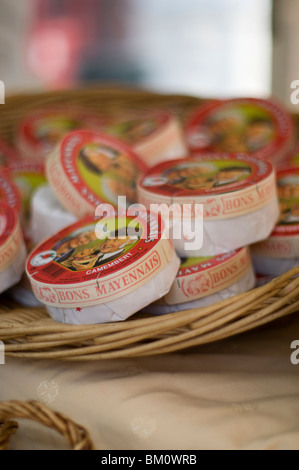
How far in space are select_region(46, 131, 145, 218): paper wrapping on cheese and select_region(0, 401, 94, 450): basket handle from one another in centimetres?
49

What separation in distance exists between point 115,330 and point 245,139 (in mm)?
979

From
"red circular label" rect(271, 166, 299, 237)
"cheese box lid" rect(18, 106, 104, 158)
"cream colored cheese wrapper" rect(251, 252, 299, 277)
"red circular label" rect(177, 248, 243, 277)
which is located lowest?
"cream colored cheese wrapper" rect(251, 252, 299, 277)

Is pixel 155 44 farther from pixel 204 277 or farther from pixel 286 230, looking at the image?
pixel 204 277

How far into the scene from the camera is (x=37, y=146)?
1808 millimetres

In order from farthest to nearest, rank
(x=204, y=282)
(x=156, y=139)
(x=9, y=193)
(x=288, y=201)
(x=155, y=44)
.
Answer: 1. (x=155, y=44)
2. (x=156, y=139)
3. (x=9, y=193)
4. (x=288, y=201)
5. (x=204, y=282)

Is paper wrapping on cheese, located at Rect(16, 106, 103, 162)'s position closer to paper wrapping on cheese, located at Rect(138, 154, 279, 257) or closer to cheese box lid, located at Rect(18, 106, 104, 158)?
cheese box lid, located at Rect(18, 106, 104, 158)

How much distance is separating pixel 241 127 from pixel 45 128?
65cm

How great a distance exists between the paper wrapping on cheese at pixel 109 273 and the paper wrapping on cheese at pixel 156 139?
18.9 inches

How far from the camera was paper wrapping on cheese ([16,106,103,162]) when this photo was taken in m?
1.80

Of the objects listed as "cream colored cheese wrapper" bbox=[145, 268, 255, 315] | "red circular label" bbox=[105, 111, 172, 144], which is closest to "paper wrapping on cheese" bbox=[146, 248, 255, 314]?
"cream colored cheese wrapper" bbox=[145, 268, 255, 315]

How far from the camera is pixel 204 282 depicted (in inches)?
40.4

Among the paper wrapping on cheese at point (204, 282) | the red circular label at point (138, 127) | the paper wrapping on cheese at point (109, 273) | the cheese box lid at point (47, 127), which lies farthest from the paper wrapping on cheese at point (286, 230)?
the cheese box lid at point (47, 127)

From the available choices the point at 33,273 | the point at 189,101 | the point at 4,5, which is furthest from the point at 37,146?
the point at 4,5

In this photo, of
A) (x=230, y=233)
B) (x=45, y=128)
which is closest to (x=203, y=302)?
(x=230, y=233)
